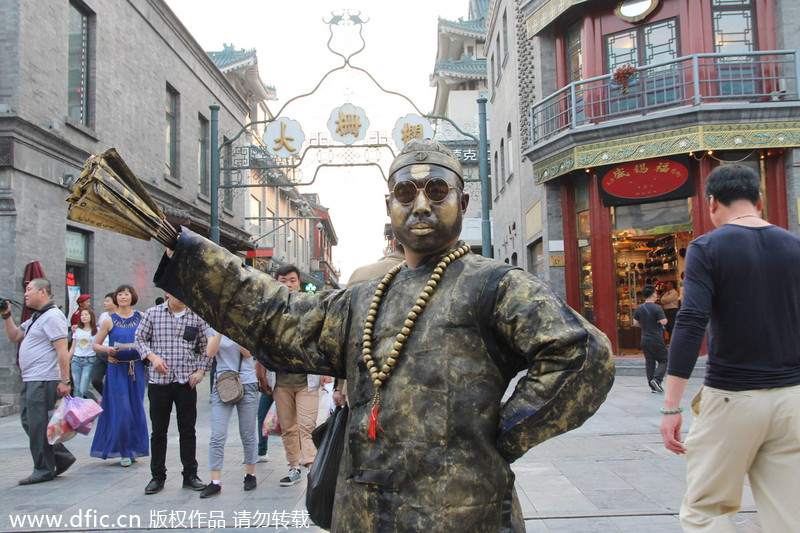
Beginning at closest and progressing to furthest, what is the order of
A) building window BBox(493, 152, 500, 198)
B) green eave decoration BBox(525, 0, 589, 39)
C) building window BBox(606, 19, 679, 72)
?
building window BBox(606, 19, 679, 72) → green eave decoration BBox(525, 0, 589, 39) → building window BBox(493, 152, 500, 198)

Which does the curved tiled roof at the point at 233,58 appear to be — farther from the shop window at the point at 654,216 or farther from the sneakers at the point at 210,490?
the sneakers at the point at 210,490

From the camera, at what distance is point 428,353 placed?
6.20 feet

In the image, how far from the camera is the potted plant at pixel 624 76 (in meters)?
12.9

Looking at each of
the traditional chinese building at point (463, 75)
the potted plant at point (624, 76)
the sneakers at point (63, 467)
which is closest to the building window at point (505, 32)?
the potted plant at point (624, 76)

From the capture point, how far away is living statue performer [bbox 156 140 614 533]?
1769 millimetres

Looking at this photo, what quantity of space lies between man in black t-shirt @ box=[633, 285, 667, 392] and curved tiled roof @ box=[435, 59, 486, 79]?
2060cm

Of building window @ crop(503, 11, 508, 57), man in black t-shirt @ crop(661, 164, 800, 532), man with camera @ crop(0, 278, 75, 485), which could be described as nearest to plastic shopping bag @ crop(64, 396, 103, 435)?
man with camera @ crop(0, 278, 75, 485)

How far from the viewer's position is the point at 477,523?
1.79m

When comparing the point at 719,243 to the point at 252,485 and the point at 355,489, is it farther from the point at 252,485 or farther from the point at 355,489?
the point at 252,485

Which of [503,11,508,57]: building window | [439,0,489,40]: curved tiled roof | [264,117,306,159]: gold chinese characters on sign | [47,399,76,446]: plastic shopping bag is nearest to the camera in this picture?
[47,399,76,446]: plastic shopping bag

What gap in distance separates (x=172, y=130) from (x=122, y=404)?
12.3m

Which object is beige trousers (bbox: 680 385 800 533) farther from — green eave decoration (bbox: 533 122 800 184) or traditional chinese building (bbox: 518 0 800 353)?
green eave decoration (bbox: 533 122 800 184)

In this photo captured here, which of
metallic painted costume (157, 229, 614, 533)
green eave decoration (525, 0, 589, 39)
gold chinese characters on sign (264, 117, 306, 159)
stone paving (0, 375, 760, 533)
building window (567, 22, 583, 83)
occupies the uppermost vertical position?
green eave decoration (525, 0, 589, 39)

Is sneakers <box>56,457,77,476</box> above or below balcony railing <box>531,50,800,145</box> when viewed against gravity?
below
